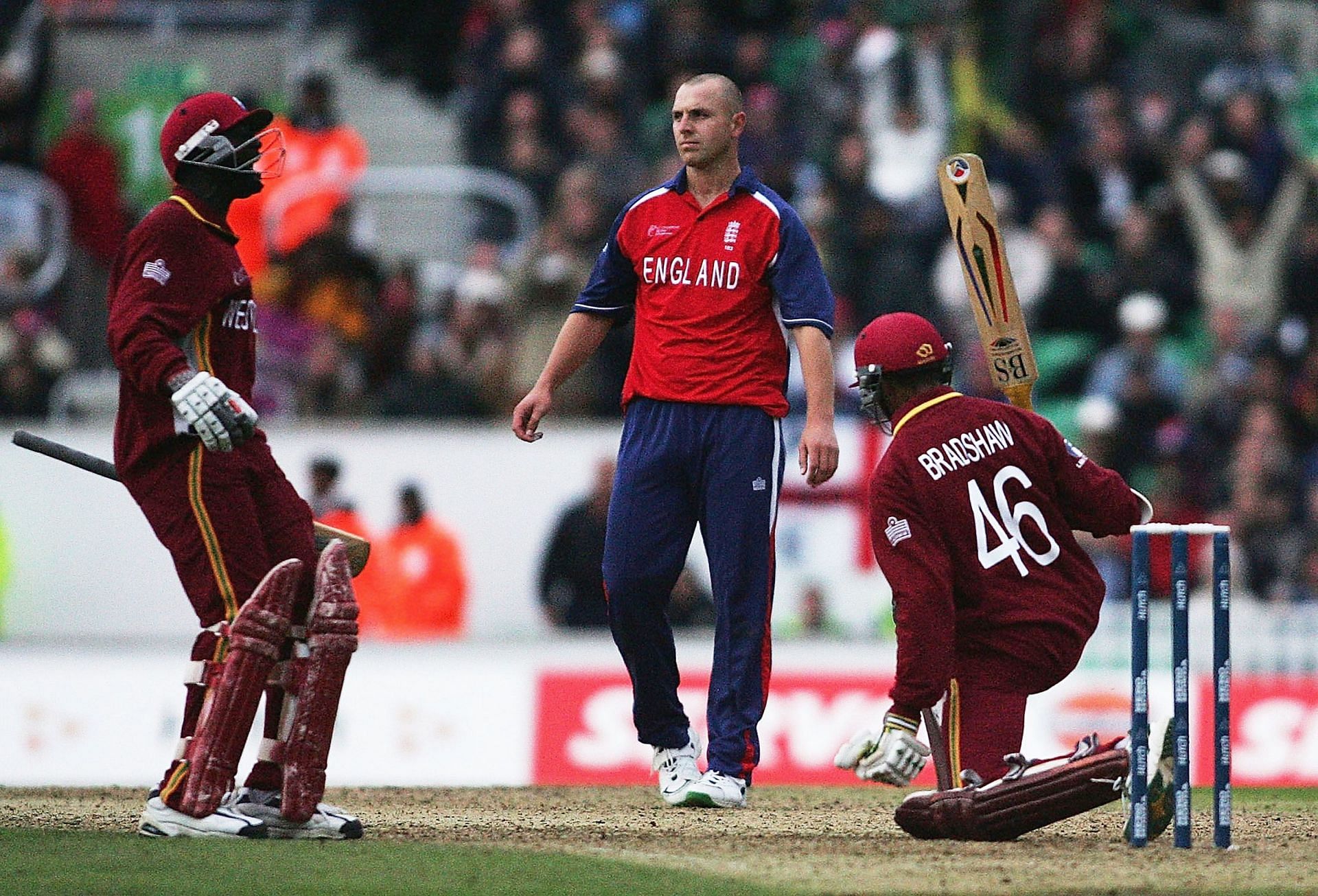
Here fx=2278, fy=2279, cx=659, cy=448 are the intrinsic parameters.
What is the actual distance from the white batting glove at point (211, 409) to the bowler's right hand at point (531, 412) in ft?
4.75

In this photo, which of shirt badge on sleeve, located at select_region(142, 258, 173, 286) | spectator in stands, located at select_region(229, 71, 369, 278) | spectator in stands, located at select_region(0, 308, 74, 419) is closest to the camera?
shirt badge on sleeve, located at select_region(142, 258, 173, 286)

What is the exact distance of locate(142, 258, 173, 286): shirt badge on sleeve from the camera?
695cm

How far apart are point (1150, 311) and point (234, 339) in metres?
8.65

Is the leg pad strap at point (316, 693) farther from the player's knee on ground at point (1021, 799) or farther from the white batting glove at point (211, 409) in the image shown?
the player's knee on ground at point (1021, 799)

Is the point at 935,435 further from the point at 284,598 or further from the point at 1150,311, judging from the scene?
the point at 1150,311

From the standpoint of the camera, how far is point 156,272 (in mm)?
6961

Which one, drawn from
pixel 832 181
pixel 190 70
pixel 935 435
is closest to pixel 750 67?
pixel 832 181

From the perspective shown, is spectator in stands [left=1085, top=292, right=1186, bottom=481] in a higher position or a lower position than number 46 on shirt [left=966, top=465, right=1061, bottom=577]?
higher

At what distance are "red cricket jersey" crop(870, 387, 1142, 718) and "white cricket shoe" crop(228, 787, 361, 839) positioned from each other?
1.79 metres

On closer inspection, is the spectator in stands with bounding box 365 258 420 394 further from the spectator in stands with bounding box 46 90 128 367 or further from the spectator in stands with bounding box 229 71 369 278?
the spectator in stands with bounding box 46 90 128 367

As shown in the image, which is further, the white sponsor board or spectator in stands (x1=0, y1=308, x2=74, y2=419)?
spectator in stands (x1=0, y1=308, x2=74, y2=419)

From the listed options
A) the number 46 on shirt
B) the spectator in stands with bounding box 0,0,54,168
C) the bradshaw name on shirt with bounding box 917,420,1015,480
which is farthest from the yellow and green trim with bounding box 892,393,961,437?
the spectator in stands with bounding box 0,0,54,168

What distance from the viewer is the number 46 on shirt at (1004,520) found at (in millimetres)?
7094

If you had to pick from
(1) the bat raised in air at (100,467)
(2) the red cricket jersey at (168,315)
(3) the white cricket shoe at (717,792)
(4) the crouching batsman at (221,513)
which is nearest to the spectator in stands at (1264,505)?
(3) the white cricket shoe at (717,792)
